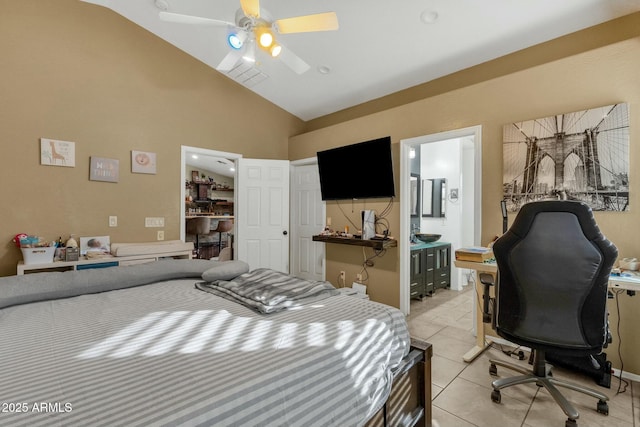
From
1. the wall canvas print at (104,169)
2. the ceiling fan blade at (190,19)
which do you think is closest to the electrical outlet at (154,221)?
the wall canvas print at (104,169)

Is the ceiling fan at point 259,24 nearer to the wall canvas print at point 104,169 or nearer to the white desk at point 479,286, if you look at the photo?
the wall canvas print at point 104,169

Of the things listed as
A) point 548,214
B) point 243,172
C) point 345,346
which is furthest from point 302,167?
point 345,346

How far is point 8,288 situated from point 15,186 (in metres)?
1.93

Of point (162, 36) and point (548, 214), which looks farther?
point (162, 36)

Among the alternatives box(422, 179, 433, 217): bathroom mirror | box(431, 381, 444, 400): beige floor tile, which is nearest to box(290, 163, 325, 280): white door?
box(422, 179, 433, 217): bathroom mirror

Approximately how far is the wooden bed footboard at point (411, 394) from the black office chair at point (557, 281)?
2.52 feet

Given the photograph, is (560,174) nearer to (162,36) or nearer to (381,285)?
(381,285)

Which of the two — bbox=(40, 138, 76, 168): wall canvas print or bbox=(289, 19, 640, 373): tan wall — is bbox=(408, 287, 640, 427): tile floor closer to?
bbox=(289, 19, 640, 373): tan wall

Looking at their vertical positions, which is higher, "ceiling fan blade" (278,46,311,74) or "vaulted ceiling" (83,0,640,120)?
"vaulted ceiling" (83,0,640,120)

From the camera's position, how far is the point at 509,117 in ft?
9.09

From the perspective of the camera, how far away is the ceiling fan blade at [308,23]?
2.12m

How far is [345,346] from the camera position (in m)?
1.07

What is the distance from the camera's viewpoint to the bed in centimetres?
71

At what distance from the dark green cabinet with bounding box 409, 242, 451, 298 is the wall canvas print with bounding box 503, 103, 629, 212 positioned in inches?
60.0
